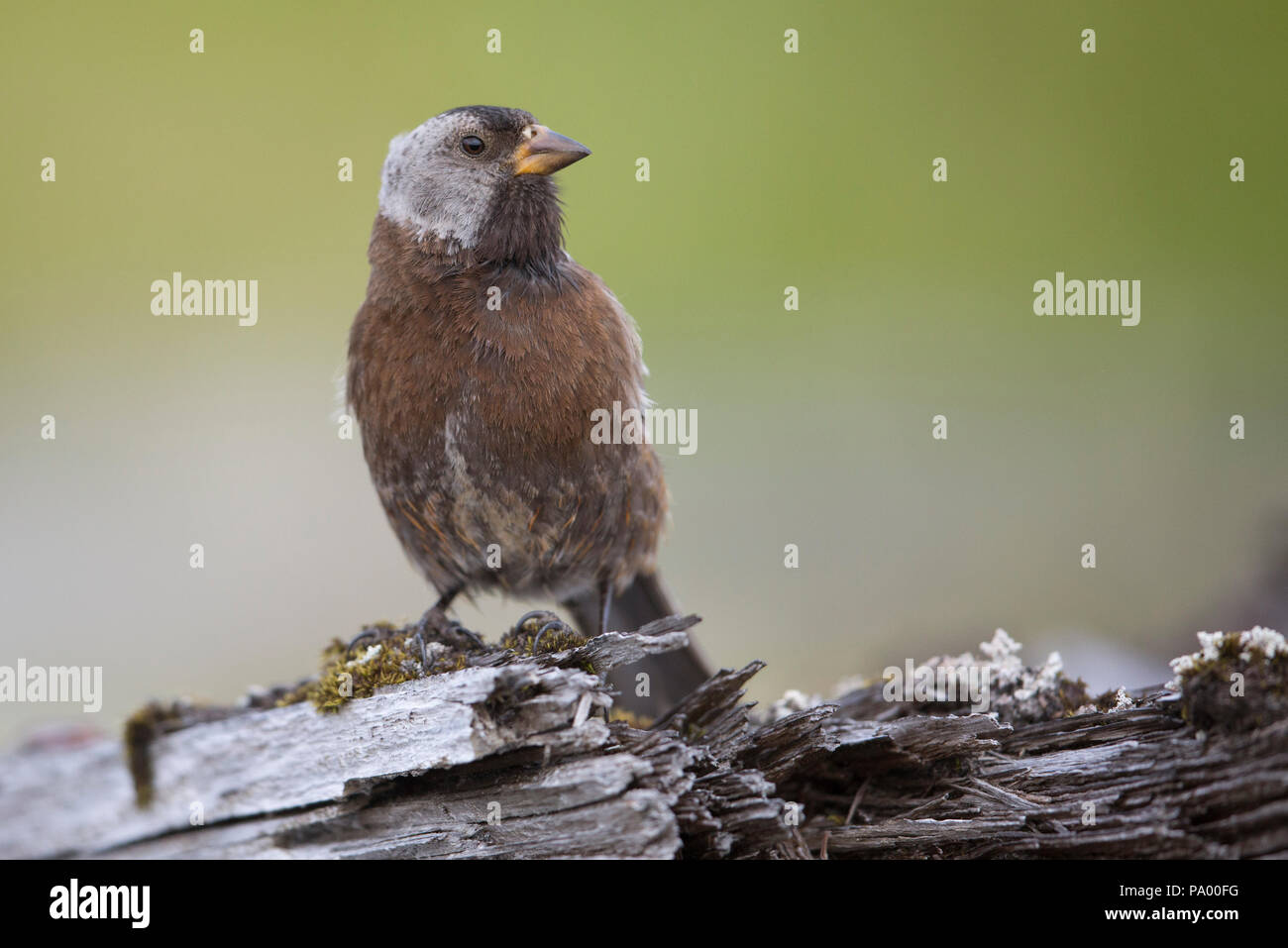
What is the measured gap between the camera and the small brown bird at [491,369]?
4.03m

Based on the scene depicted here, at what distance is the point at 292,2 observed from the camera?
7426 mm

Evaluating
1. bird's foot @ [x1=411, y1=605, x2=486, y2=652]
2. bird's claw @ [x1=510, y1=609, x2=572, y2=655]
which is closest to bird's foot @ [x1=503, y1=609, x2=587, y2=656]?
bird's claw @ [x1=510, y1=609, x2=572, y2=655]

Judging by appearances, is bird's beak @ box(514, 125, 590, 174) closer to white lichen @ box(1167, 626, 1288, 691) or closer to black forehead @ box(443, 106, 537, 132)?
black forehead @ box(443, 106, 537, 132)

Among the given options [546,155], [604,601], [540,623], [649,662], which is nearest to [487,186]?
[546,155]

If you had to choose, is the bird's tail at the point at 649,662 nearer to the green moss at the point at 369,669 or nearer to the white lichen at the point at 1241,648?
the green moss at the point at 369,669

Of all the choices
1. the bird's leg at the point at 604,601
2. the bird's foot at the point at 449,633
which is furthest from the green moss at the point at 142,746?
the bird's leg at the point at 604,601

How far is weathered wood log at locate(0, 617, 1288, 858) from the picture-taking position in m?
3.11

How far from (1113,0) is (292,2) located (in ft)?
18.0

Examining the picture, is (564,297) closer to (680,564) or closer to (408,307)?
(408,307)

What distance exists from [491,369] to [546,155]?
0.93 meters

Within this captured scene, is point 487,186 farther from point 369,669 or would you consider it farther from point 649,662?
point 649,662

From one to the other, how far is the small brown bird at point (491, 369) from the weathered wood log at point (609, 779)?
30.6 inches

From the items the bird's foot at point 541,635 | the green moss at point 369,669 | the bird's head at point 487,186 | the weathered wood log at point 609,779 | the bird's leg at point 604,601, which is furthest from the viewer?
the bird's leg at point 604,601
